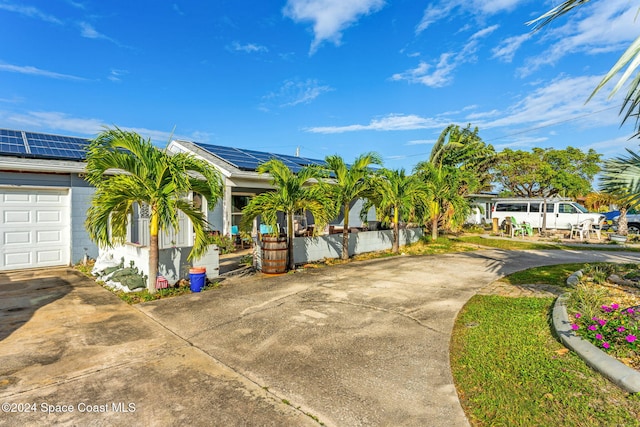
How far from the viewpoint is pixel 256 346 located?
4230 millimetres

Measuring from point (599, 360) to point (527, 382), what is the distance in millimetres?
832

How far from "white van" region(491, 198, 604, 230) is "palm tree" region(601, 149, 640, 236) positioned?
16835 mm

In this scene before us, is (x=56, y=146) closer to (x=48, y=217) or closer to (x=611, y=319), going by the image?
(x=48, y=217)

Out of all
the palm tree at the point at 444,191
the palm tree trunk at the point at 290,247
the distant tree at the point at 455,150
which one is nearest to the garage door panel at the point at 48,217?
the palm tree trunk at the point at 290,247

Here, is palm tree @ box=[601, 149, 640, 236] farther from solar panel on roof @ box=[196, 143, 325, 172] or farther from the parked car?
the parked car

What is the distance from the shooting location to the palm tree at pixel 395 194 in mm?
11009

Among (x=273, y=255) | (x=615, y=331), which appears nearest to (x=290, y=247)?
(x=273, y=255)

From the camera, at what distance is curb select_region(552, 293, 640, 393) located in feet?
9.57

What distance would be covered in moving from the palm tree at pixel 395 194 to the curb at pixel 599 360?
275 inches

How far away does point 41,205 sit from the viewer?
9234mm

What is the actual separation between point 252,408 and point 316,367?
955mm

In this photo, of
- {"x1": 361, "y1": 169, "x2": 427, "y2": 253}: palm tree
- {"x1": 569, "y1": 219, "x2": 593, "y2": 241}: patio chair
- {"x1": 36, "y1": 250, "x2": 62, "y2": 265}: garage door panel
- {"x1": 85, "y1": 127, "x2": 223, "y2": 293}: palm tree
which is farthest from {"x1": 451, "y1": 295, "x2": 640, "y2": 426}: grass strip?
{"x1": 569, "y1": 219, "x2": 593, "y2": 241}: patio chair

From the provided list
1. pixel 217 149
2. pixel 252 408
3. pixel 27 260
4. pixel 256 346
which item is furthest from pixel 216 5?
pixel 252 408

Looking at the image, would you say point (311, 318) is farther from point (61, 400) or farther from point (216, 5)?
point (216, 5)
